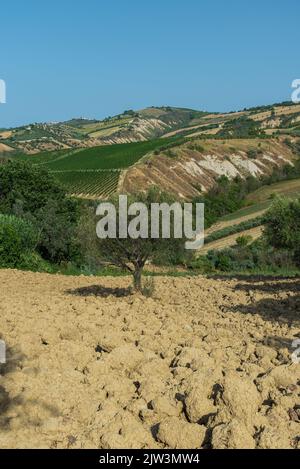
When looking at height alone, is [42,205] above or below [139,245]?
above

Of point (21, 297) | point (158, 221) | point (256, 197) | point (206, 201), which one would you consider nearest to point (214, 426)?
point (158, 221)

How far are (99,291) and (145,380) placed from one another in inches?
479

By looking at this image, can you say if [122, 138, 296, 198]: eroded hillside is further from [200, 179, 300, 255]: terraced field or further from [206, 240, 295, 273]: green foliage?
[206, 240, 295, 273]: green foliage

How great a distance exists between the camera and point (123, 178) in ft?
259

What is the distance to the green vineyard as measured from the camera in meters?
74.4

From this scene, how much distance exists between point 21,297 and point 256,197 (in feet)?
234

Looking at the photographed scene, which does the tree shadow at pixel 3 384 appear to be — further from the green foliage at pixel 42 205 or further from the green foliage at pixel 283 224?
the green foliage at pixel 42 205

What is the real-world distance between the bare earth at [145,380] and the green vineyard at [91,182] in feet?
196

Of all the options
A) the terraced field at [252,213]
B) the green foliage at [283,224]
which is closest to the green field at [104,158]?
the terraced field at [252,213]

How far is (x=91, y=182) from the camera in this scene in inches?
3199

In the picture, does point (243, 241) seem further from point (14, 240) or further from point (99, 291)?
point (99, 291)

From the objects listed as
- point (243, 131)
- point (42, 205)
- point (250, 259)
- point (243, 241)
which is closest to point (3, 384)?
point (250, 259)

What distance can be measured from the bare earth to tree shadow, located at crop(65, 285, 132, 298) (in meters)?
5.34

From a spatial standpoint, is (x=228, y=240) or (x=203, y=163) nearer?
(x=228, y=240)
